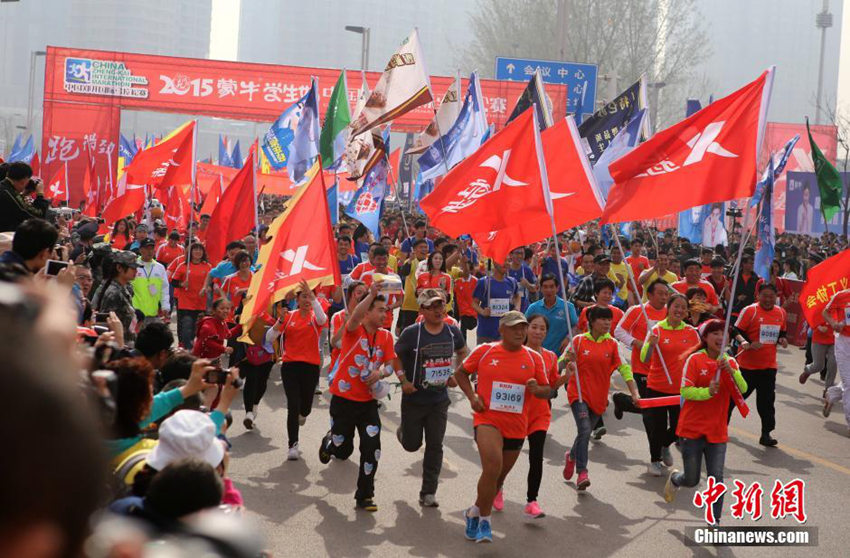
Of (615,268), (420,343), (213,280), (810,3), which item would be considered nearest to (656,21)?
(615,268)

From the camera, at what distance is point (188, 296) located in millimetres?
12977

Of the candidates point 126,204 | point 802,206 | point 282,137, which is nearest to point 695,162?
point 126,204

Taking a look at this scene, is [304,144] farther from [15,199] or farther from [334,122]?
[15,199]

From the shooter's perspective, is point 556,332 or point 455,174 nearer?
point 455,174

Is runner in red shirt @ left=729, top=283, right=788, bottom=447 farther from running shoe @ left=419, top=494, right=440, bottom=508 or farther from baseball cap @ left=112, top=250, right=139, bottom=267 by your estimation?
baseball cap @ left=112, top=250, right=139, bottom=267

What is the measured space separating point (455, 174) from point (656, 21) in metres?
52.6

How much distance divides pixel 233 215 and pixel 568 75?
78.1 feet

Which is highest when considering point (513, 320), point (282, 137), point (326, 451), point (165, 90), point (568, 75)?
point (568, 75)

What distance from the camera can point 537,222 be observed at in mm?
8758

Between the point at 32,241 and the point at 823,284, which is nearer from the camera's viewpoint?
the point at 32,241

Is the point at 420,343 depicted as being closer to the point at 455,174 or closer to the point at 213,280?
the point at 455,174

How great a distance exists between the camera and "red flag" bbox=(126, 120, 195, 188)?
1498 cm

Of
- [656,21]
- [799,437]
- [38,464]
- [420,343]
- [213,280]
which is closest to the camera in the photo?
[38,464]

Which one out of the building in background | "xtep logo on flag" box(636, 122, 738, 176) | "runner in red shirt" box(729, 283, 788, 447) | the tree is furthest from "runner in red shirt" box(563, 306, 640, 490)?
the building in background
